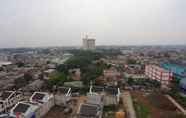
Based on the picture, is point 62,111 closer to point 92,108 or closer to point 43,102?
point 43,102

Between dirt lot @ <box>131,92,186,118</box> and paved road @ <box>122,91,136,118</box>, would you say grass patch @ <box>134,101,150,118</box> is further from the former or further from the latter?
paved road @ <box>122,91,136,118</box>

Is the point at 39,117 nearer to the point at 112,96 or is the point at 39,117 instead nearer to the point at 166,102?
the point at 112,96

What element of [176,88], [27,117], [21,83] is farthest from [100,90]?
[21,83]

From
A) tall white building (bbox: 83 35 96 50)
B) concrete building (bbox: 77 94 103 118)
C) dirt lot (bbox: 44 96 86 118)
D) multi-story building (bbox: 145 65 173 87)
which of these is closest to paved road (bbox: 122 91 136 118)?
concrete building (bbox: 77 94 103 118)

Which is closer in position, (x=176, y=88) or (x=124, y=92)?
(x=124, y=92)

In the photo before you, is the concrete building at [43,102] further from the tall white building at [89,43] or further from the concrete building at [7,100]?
the tall white building at [89,43]

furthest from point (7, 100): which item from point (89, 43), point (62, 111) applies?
point (89, 43)
